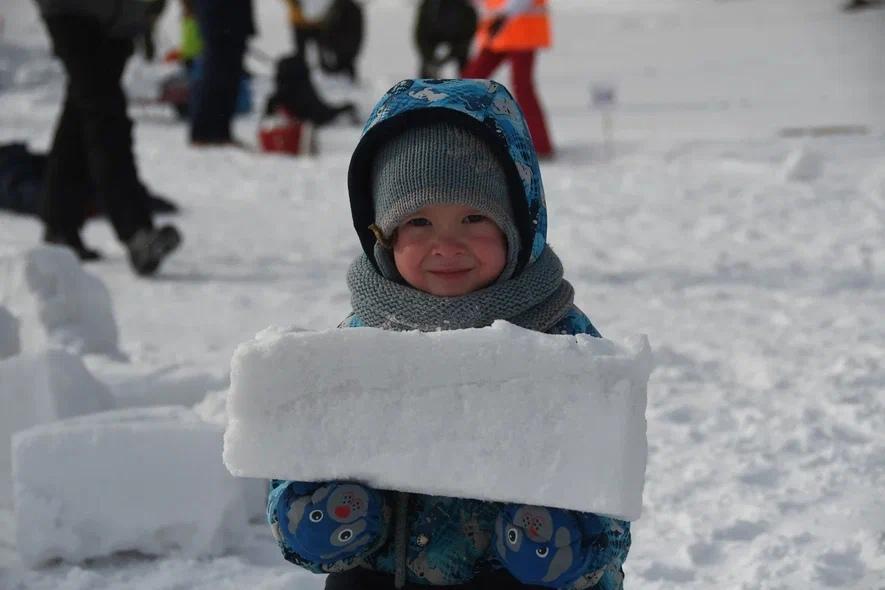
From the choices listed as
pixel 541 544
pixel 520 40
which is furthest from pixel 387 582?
pixel 520 40

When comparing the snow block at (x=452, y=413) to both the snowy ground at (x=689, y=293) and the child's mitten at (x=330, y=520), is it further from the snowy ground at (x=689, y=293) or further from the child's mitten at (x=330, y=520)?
the snowy ground at (x=689, y=293)

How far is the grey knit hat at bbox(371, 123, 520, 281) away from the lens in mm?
1709

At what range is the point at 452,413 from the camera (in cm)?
145

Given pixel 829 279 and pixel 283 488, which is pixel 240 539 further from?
pixel 829 279

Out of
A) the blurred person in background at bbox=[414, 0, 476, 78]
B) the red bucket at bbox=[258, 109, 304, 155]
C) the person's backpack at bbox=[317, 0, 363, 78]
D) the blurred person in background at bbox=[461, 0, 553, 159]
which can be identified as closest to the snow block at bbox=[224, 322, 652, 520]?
the blurred person in background at bbox=[461, 0, 553, 159]

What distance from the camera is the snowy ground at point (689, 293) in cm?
227

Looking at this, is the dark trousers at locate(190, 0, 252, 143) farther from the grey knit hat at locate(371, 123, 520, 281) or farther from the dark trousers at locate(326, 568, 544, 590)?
the dark trousers at locate(326, 568, 544, 590)

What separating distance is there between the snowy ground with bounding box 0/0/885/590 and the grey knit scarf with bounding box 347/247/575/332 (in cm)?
67

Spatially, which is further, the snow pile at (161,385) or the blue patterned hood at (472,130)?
the snow pile at (161,385)

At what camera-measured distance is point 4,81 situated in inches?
569

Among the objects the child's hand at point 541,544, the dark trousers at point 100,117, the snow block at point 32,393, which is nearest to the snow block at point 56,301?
the snow block at point 32,393

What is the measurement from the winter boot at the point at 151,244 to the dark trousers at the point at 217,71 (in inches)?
118

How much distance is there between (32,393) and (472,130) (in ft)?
4.51

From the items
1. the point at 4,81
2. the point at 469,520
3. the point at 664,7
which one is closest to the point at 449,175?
the point at 469,520
